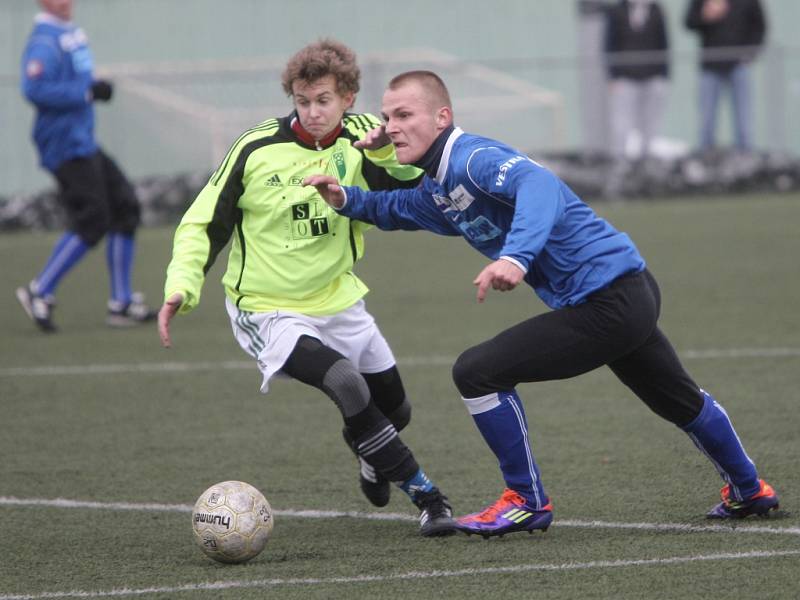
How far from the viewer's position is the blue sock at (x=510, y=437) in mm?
5332

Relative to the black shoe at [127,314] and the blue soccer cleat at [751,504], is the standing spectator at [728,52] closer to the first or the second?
the black shoe at [127,314]

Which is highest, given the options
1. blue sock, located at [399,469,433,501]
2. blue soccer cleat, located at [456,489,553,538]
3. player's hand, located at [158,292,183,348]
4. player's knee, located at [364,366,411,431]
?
player's hand, located at [158,292,183,348]

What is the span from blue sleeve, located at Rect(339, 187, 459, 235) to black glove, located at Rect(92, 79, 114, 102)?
19.3 ft

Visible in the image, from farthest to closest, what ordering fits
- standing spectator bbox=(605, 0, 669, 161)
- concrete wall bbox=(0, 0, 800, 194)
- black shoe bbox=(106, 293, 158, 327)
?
1. concrete wall bbox=(0, 0, 800, 194)
2. standing spectator bbox=(605, 0, 669, 161)
3. black shoe bbox=(106, 293, 158, 327)

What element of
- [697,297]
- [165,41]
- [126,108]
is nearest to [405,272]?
[697,297]

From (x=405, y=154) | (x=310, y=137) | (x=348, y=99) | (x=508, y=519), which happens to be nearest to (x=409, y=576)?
(x=508, y=519)

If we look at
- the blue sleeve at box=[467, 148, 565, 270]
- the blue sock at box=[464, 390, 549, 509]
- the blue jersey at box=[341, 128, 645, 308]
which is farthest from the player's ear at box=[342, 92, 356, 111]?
the blue sock at box=[464, 390, 549, 509]

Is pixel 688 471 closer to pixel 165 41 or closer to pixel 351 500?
pixel 351 500

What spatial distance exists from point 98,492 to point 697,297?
6.39 meters

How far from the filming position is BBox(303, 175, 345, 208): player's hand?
5.57 metres

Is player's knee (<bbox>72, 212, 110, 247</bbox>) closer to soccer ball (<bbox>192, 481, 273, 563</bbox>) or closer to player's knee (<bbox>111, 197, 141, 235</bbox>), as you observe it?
player's knee (<bbox>111, 197, 141, 235</bbox>)

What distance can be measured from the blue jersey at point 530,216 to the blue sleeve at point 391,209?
8cm

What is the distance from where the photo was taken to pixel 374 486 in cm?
598

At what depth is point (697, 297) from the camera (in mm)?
11742
